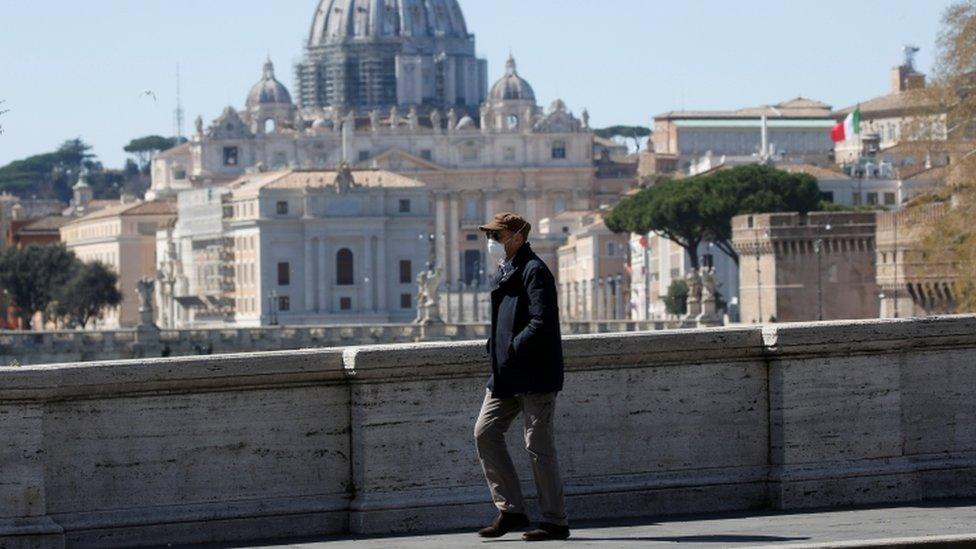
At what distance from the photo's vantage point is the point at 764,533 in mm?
12914

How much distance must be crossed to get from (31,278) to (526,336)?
118 metres

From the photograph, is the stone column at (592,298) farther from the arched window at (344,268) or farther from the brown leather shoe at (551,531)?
the brown leather shoe at (551,531)

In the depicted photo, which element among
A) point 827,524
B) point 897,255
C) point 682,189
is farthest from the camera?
point 682,189

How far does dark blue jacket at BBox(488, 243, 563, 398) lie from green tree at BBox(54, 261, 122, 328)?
113872mm

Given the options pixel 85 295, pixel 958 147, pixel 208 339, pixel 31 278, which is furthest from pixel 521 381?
pixel 85 295

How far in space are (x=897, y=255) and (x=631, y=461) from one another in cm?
5322

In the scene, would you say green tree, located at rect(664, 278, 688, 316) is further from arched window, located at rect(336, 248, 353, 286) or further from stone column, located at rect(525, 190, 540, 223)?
stone column, located at rect(525, 190, 540, 223)

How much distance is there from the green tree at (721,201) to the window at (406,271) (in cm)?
1559

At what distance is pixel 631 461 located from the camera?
1375 centimetres

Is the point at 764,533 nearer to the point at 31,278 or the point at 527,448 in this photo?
the point at 527,448

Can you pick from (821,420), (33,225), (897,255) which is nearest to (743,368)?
(821,420)

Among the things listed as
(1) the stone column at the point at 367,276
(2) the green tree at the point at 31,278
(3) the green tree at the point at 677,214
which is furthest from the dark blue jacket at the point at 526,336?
(2) the green tree at the point at 31,278

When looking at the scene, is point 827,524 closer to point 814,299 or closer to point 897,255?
point 897,255

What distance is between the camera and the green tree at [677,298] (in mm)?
102938
